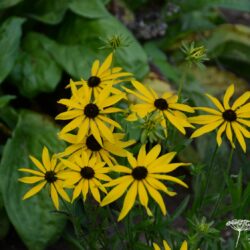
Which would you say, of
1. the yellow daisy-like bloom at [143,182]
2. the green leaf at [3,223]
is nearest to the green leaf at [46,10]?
the green leaf at [3,223]

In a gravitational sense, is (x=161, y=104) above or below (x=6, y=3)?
above

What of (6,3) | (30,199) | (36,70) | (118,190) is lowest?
(30,199)

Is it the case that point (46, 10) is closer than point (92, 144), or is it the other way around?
point (92, 144)

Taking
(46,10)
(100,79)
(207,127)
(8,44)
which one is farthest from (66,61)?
(207,127)

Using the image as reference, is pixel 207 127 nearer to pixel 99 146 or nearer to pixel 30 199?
pixel 99 146

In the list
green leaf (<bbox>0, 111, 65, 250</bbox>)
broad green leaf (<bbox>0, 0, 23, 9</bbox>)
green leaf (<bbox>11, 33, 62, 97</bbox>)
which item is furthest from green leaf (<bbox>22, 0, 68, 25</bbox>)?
green leaf (<bbox>0, 111, 65, 250</bbox>)

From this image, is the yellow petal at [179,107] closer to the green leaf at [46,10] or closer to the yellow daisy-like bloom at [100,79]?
the yellow daisy-like bloom at [100,79]

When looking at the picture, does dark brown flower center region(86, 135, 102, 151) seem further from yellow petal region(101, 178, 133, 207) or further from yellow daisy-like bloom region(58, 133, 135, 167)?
yellow petal region(101, 178, 133, 207)
